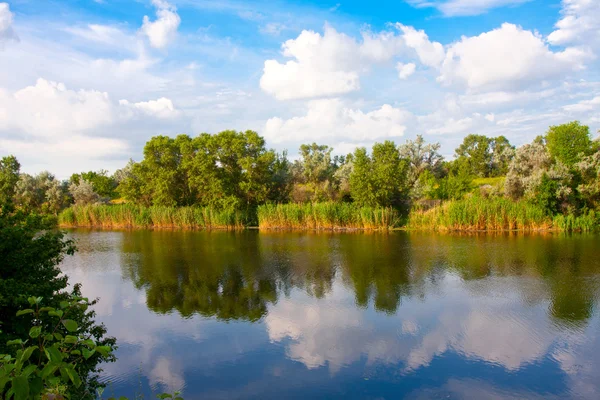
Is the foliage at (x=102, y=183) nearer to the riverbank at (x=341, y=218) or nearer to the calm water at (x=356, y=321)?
the riverbank at (x=341, y=218)

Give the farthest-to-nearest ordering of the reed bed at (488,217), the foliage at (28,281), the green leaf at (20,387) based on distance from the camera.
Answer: the reed bed at (488,217) < the foliage at (28,281) < the green leaf at (20,387)

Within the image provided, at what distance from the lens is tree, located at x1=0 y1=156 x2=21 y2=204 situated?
4262 cm

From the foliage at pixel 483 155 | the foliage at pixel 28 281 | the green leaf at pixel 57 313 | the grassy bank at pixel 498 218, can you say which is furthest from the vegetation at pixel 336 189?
the green leaf at pixel 57 313

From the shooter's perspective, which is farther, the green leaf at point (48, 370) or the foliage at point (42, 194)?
the foliage at point (42, 194)

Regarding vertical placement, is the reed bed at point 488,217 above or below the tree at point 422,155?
below

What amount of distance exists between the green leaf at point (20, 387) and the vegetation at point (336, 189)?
28.6m

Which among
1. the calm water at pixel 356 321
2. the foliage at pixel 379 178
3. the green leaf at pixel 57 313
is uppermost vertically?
the foliage at pixel 379 178

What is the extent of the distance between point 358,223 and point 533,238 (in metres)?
11.2

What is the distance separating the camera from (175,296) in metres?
14.3

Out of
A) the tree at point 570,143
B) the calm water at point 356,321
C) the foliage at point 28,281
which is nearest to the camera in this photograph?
the foliage at point 28,281

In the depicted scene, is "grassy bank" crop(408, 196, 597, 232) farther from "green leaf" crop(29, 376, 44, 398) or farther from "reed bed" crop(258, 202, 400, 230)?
"green leaf" crop(29, 376, 44, 398)

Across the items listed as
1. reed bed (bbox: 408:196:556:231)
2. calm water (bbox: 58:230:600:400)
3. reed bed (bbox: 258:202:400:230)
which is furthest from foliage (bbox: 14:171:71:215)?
reed bed (bbox: 408:196:556:231)

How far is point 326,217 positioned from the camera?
31109mm

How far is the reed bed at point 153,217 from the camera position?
33.9 m
